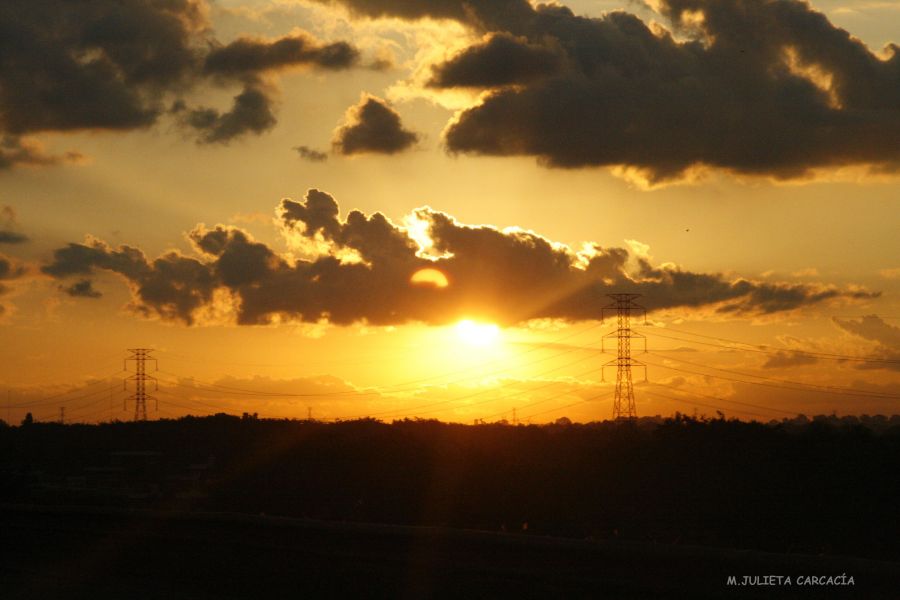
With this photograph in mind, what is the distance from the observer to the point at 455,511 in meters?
47.0

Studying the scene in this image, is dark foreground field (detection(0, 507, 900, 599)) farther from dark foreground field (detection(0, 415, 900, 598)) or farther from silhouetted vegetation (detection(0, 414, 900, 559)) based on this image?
silhouetted vegetation (detection(0, 414, 900, 559))

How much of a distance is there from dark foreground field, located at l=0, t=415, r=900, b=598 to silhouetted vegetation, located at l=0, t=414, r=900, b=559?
0.46ft

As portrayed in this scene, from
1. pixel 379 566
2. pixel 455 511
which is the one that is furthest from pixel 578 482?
pixel 379 566

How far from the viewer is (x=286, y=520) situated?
3031 cm

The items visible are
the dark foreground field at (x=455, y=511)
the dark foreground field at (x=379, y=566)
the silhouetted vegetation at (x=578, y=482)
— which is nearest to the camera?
the dark foreground field at (x=379, y=566)

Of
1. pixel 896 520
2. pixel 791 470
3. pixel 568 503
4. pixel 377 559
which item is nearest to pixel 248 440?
pixel 568 503

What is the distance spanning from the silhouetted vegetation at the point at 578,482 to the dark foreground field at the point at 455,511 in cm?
14

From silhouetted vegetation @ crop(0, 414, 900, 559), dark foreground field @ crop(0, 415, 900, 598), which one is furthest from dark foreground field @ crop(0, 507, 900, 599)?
silhouetted vegetation @ crop(0, 414, 900, 559)

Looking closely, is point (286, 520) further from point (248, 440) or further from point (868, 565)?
point (248, 440)

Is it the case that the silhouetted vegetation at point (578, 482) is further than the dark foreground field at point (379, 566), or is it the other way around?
the silhouetted vegetation at point (578, 482)

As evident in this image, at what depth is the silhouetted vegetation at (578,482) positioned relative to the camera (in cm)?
4303

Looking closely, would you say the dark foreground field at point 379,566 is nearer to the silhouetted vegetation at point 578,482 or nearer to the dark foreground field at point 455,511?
the dark foreground field at point 455,511

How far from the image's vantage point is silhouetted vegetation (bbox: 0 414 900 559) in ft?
141

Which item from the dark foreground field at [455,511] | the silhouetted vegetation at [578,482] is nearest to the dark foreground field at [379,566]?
the dark foreground field at [455,511]
